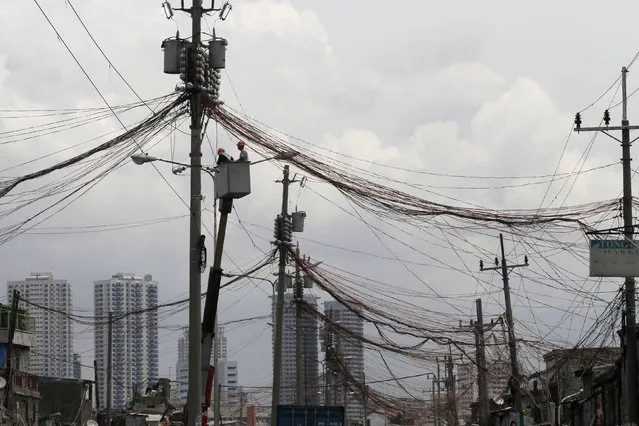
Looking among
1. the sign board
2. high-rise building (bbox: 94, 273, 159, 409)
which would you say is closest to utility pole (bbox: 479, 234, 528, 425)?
the sign board

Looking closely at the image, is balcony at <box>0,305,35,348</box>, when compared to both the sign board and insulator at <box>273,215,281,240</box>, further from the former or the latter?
the sign board

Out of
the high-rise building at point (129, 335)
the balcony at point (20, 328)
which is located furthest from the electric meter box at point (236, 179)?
the high-rise building at point (129, 335)

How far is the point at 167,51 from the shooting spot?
28.2m

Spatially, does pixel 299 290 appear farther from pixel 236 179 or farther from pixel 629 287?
pixel 236 179

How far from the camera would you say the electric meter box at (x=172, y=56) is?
2811 cm

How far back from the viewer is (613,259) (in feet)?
109

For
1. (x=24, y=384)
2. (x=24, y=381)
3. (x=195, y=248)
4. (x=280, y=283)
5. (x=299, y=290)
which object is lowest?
(x=24, y=384)

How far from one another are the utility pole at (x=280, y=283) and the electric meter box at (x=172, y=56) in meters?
22.8

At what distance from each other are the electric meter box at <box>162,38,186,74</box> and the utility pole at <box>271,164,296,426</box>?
22821mm

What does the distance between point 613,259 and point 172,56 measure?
1305cm

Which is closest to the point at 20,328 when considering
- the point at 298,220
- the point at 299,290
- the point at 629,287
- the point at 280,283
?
the point at 299,290

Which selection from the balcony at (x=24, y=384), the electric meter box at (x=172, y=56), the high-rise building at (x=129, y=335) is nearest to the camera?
the electric meter box at (x=172, y=56)

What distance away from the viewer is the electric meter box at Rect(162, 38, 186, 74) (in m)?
28.1

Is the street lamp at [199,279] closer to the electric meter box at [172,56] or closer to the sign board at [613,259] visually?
the electric meter box at [172,56]
